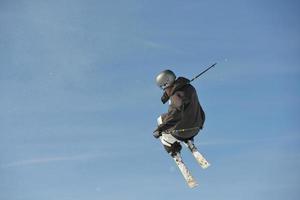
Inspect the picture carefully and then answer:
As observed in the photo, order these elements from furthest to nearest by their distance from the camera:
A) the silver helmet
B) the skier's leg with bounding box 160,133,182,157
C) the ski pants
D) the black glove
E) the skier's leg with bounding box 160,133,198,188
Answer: the skier's leg with bounding box 160,133,198,188 < the skier's leg with bounding box 160,133,182,157 < the ski pants < the black glove < the silver helmet

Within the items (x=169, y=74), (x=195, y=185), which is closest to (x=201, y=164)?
(x=195, y=185)

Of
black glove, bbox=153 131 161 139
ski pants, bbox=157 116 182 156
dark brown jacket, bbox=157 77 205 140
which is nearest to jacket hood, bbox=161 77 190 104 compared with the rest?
dark brown jacket, bbox=157 77 205 140

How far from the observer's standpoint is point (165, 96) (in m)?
18.9

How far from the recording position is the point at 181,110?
18406 millimetres

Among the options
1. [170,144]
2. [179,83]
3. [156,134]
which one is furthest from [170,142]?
[179,83]

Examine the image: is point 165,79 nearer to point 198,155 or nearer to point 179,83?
point 179,83

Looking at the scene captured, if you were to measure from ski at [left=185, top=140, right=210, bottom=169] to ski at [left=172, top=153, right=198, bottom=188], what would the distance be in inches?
29.3

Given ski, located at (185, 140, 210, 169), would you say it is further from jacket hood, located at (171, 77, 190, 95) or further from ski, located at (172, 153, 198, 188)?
jacket hood, located at (171, 77, 190, 95)

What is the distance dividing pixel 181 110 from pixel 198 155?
6.58ft

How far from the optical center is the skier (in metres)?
18.4

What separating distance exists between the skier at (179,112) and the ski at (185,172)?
881mm

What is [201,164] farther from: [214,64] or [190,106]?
[214,64]

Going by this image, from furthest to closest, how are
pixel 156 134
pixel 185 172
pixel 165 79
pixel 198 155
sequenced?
pixel 185 172 < pixel 198 155 < pixel 156 134 < pixel 165 79

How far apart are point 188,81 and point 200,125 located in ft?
5.82
